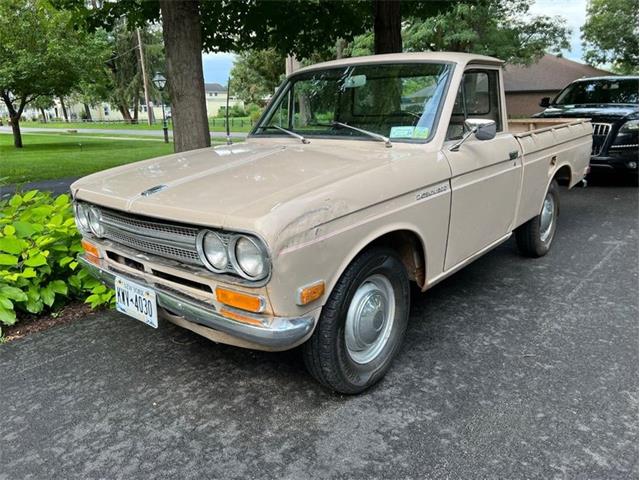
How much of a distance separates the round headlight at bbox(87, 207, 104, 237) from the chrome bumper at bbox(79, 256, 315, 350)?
0.81 meters

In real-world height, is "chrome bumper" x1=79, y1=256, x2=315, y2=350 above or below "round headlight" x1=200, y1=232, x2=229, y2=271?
below

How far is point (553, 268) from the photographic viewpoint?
477cm

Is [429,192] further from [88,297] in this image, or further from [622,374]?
[88,297]

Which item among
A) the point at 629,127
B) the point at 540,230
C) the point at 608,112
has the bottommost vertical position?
the point at 540,230

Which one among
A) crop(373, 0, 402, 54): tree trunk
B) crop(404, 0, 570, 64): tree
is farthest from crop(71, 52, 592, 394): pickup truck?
crop(404, 0, 570, 64): tree

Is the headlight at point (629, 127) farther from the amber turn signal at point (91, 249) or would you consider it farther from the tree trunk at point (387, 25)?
the amber turn signal at point (91, 249)

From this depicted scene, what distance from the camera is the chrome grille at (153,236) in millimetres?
2393

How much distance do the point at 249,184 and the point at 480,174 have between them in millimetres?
1707

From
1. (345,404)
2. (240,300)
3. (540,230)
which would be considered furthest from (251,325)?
(540,230)

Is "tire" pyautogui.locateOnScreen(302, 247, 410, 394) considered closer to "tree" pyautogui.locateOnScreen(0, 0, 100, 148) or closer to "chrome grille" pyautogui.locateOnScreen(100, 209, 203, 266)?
"chrome grille" pyautogui.locateOnScreen(100, 209, 203, 266)

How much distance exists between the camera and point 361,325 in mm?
2723

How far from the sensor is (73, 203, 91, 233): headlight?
10.1ft

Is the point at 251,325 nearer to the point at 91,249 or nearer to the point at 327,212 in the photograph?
the point at 327,212

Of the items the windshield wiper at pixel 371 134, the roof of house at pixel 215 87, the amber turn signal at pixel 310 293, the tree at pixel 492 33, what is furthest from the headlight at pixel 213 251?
the roof of house at pixel 215 87
